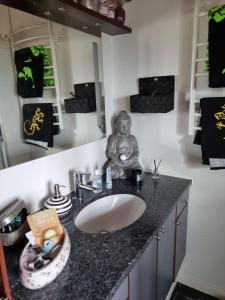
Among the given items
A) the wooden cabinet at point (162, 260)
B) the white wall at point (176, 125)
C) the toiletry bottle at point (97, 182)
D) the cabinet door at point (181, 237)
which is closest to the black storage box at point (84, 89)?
the white wall at point (176, 125)

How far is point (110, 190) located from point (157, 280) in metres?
0.60

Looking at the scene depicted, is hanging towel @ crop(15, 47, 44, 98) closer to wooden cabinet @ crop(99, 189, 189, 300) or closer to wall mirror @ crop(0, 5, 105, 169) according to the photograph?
wall mirror @ crop(0, 5, 105, 169)

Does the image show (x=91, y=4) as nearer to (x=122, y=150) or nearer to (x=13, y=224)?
(x=122, y=150)

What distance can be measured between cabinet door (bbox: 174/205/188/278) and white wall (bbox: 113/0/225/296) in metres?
0.08

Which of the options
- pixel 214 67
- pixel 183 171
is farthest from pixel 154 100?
pixel 183 171

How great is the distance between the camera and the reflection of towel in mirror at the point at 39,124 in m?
1.11

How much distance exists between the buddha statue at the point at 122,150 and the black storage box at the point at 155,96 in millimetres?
127

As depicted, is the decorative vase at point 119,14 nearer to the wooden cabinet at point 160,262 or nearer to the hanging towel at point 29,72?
the hanging towel at point 29,72

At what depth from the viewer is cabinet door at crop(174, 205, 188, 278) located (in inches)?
59.4

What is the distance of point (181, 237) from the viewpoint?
5.27ft

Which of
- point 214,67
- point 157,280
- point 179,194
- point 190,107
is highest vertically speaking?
point 214,67

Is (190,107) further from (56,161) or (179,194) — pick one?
(56,161)

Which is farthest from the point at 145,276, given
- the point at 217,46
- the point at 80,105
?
the point at 217,46

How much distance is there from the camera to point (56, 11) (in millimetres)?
1100
